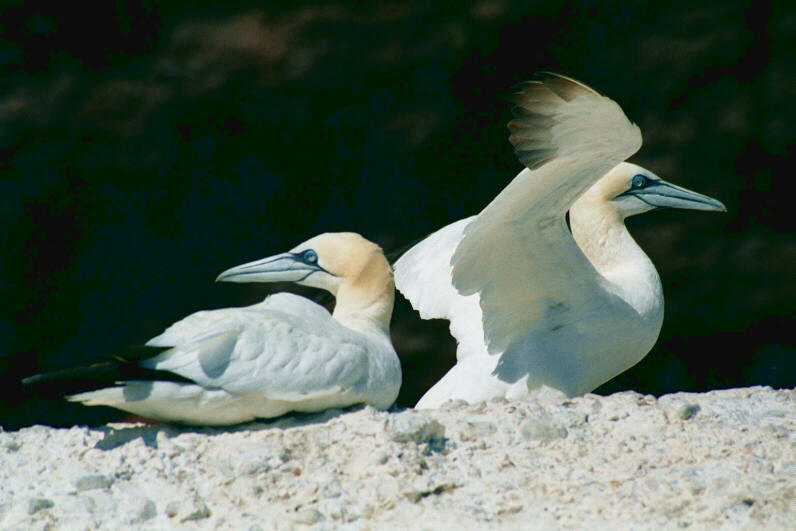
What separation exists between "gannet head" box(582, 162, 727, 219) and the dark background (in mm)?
1023

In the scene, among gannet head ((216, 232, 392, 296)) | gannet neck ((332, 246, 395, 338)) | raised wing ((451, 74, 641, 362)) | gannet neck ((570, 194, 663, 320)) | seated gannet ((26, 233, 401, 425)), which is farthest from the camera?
gannet neck ((570, 194, 663, 320))

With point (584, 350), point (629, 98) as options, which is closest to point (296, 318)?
point (584, 350)

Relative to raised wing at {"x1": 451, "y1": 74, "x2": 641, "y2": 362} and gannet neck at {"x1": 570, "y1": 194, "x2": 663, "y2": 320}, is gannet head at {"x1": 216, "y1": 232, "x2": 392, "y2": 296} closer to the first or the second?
raised wing at {"x1": 451, "y1": 74, "x2": 641, "y2": 362}

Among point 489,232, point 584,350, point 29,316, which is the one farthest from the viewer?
point 29,316

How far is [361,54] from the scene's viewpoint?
7.29 meters

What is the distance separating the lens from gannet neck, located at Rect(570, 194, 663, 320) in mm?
6078

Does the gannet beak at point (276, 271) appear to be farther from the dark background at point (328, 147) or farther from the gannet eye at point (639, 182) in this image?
the gannet eye at point (639, 182)

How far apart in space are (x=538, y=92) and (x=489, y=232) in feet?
2.19

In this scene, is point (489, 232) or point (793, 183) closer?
point (489, 232)

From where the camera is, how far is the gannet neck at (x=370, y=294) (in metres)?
5.26

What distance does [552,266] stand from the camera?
18.5 ft

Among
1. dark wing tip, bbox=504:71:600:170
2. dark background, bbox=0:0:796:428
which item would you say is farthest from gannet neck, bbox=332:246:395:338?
A: dark background, bbox=0:0:796:428

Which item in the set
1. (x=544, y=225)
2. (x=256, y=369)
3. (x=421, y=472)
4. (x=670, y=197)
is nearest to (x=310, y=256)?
(x=544, y=225)

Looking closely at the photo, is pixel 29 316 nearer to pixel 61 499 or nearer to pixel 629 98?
pixel 61 499
